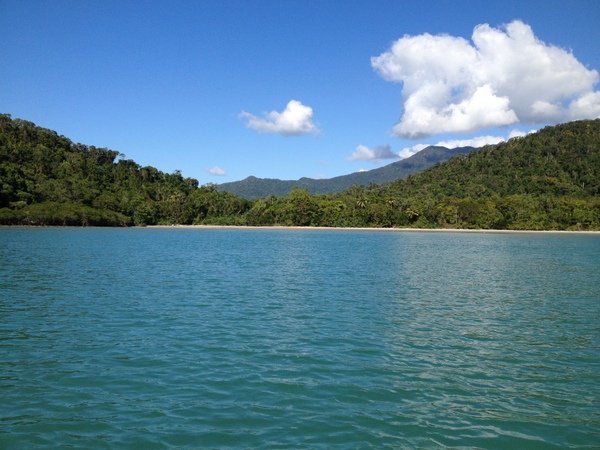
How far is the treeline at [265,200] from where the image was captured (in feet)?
450

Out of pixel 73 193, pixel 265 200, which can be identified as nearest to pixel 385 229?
pixel 265 200

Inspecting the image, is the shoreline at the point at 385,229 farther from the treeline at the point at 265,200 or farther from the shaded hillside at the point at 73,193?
the shaded hillside at the point at 73,193

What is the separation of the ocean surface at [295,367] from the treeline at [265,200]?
124 meters

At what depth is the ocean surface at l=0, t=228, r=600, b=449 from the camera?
855cm

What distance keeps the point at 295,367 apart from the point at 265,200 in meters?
168

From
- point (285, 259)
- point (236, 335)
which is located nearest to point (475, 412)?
point (236, 335)

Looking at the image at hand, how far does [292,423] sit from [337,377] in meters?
2.74

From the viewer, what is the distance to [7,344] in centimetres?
1379

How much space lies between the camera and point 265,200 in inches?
7052

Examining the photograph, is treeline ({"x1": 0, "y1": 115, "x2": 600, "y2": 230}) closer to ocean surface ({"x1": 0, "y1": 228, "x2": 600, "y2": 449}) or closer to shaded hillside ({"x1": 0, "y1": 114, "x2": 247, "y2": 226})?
shaded hillside ({"x1": 0, "y1": 114, "x2": 247, "y2": 226})

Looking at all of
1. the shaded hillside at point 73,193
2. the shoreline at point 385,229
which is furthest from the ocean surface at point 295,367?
the shoreline at point 385,229

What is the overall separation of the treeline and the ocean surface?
124109 mm

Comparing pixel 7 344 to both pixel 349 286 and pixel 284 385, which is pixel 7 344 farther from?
pixel 349 286

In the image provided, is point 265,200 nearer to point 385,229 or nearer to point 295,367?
point 385,229
